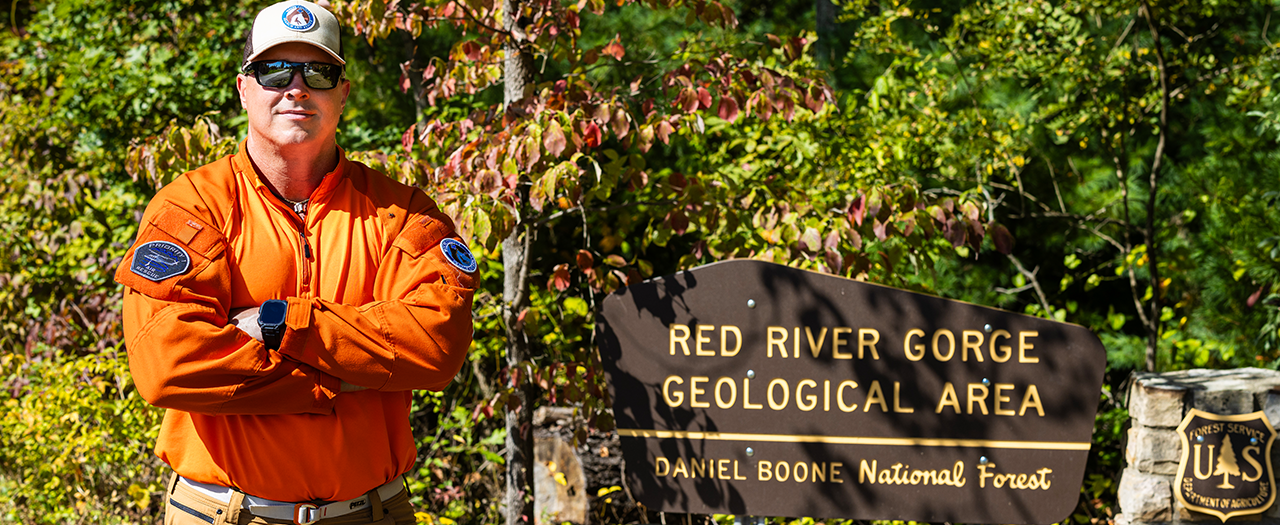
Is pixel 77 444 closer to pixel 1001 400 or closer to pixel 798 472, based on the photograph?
pixel 798 472

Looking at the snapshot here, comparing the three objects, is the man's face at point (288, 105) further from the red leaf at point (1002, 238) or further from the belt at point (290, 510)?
the red leaf at point (1002, 238)

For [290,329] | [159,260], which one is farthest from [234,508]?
[159,260]

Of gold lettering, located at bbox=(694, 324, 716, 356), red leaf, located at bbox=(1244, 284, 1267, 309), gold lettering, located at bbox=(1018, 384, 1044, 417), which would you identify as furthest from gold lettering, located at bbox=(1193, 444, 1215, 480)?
gold lettering, located at bbox=(694, 324, 716, 356)

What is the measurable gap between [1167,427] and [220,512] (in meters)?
2.75

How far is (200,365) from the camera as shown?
165cm

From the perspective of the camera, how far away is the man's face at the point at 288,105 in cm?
179

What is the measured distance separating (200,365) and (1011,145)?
3842 mm

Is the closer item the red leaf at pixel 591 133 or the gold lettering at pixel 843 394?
the gold lettering at pixel 843 394

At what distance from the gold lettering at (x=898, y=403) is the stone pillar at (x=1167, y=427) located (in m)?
0.84

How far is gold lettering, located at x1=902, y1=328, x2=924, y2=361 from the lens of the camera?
271 centimetres

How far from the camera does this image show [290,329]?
1678 millimetres

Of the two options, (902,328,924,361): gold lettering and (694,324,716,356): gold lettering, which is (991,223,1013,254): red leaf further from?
(694,324,716,356): gold lettering

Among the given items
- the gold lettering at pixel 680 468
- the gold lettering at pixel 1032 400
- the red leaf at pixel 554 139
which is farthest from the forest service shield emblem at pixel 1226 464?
the red leaf at pixel 554 139

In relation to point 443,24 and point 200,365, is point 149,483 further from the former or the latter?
point 200,365
